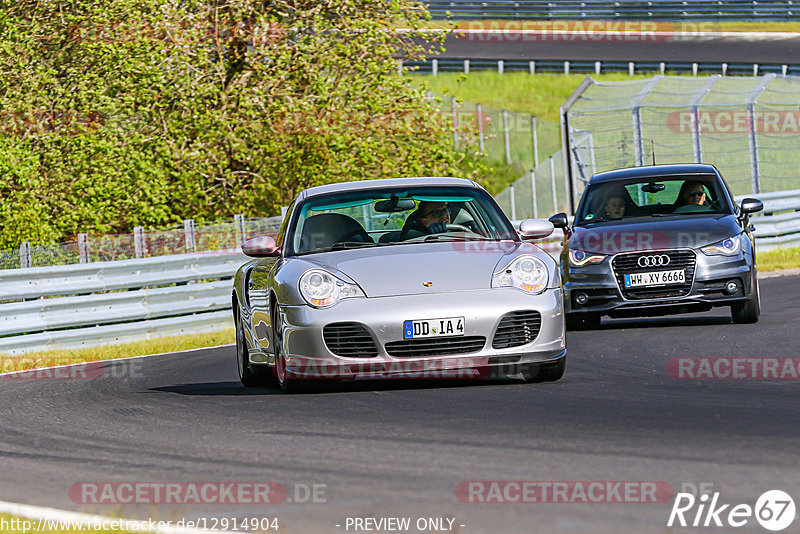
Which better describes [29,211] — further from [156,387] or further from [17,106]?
[156,387]

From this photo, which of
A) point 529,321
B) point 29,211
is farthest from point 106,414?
point 29,211

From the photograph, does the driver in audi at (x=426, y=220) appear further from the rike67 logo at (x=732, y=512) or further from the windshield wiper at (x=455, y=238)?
the rike67 logo at (x=732, y=512)

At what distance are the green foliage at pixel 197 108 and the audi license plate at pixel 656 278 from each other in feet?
39.4

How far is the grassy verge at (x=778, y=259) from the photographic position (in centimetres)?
2245

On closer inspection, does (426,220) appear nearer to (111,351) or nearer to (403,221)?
(403,221)

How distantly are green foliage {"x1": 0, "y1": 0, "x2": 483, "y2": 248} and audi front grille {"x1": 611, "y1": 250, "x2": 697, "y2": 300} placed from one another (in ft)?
39.1

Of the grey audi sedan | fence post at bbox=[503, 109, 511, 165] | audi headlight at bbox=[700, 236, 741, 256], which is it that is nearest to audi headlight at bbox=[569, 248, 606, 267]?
the grey audi sedan

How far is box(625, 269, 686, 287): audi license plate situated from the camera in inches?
530

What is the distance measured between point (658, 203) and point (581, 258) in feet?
4.30

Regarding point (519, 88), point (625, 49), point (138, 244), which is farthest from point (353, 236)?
point (625, 49)

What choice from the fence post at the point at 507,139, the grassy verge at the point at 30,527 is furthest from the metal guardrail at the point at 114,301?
the fence post at the point at 507,139

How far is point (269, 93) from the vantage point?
25781mm

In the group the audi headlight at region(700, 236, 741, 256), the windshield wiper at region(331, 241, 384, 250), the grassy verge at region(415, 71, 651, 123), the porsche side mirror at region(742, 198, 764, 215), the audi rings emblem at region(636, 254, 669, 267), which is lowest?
the grassy verge at region(415, 71, 651, 123)

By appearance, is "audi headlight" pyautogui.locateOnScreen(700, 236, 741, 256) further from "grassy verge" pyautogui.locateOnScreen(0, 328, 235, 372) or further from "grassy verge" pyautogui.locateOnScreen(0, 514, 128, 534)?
"grassy verge" pyautogui.locateOnScreen(0, 514, 128, 534)
